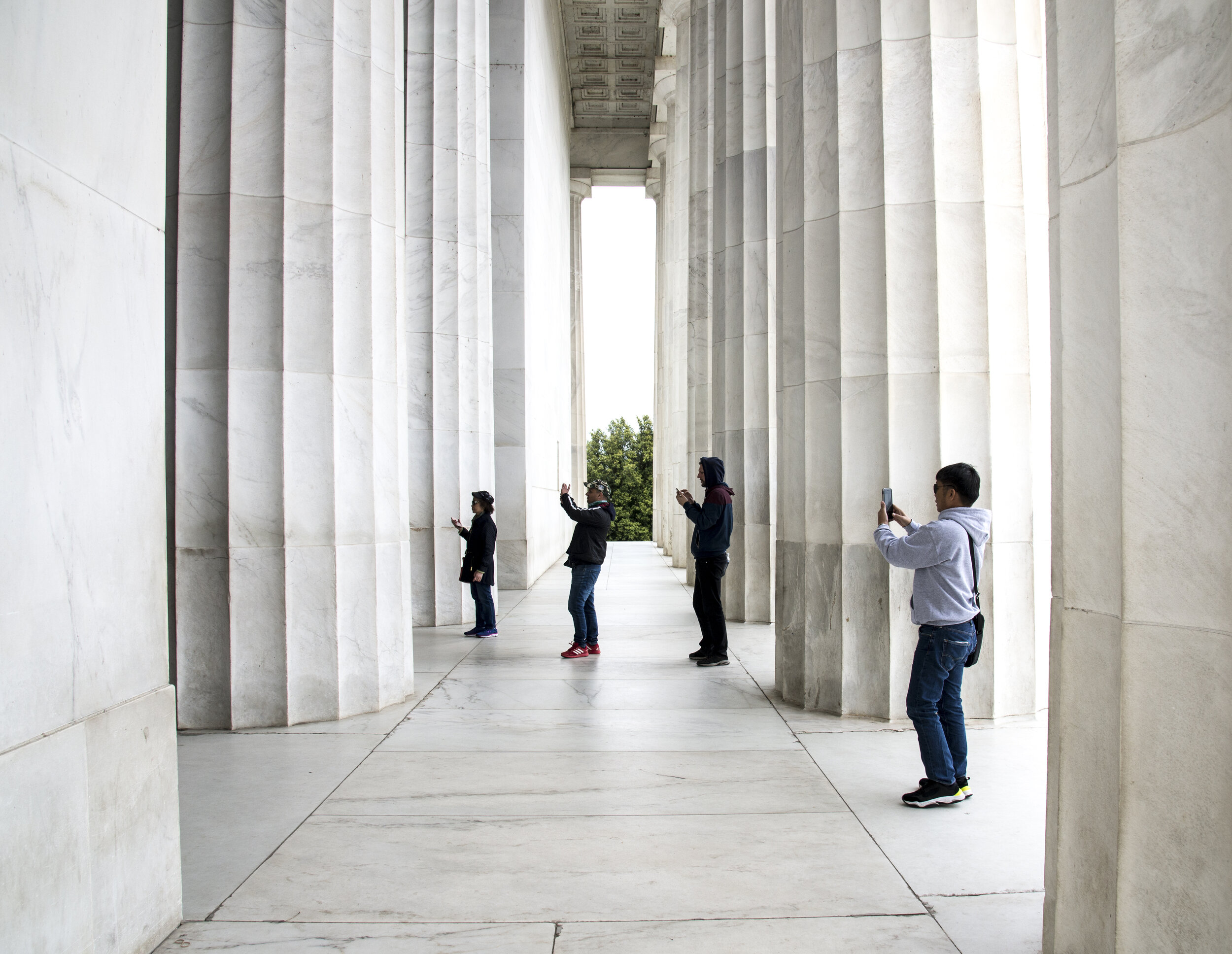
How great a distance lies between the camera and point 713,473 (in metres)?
11.3

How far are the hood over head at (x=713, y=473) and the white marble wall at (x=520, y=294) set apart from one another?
9049mm

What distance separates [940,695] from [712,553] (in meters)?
5.42

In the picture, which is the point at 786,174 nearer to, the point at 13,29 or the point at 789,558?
the point at 789,558

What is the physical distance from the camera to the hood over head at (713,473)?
1120cm

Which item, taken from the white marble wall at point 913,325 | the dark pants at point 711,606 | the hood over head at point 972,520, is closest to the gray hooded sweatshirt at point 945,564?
the hood over head at point 972,520

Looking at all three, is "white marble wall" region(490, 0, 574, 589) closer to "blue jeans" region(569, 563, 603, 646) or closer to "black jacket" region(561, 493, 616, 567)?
"black jacket" region(561, 493, 616, 567)

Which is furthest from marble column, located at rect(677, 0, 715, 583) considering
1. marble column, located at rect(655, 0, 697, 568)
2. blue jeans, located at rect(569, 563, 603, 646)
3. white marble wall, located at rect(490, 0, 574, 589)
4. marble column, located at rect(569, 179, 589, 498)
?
marble column, located at rect(569, 179, 589, 498)

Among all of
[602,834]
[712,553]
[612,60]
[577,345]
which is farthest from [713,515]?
[612,60]

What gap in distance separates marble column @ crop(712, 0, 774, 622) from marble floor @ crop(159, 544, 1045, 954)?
5835 millimetres

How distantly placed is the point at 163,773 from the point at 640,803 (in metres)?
2.90

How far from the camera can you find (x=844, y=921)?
4.45 metres

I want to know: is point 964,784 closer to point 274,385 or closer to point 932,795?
point 932,795

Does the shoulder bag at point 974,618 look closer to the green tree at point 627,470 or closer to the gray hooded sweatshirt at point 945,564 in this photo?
the gray hooded sweatshirt at point 945,564

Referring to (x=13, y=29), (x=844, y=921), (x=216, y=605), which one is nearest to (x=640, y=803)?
(x=844, y=921)
